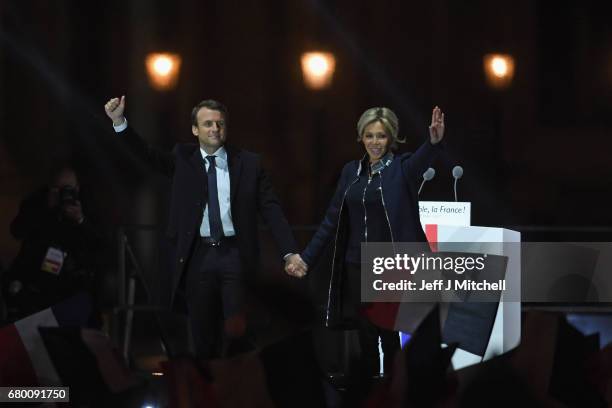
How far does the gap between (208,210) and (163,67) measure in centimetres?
353

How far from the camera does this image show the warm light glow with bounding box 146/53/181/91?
24.9 ft

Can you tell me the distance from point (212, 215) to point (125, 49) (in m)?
3.66

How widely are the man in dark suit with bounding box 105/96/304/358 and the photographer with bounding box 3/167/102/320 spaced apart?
691 millimetres

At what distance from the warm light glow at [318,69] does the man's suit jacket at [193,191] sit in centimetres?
333

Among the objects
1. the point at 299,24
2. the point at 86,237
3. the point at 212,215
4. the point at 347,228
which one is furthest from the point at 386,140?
the point at 299,24

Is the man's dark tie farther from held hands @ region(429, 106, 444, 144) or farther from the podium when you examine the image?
the podium

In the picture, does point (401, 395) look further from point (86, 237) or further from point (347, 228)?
point (86, 237)

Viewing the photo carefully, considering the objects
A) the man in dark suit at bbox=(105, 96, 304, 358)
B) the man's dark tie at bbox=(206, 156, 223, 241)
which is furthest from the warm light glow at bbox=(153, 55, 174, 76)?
the man's dark tie at bbox=(206, 156, 223, 241)

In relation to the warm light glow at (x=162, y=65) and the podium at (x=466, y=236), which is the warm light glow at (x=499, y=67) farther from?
the podium at (x=466, y=236)

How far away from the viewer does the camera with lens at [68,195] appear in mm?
5332

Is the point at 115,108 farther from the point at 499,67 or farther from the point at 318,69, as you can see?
the point at 499,67

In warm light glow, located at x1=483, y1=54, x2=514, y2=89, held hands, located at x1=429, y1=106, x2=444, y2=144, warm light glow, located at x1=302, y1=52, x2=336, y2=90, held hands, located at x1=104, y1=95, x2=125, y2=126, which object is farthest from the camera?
warm light glow, located at x1=483, y1=54, x2=514, y2=89

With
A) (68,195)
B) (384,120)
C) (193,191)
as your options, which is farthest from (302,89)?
(193,191)

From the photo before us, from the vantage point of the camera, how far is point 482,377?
36cm
